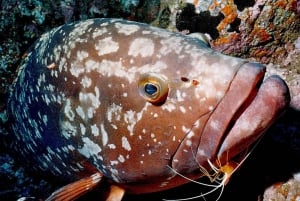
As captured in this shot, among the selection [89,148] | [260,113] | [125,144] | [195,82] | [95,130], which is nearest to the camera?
[260,113]

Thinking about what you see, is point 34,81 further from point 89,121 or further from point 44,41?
point 89,121

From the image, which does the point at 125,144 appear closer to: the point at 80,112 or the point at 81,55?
the point at 80,112

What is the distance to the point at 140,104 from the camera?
247cm

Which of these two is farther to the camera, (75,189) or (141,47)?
(75,189)

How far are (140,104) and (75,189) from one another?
0.95 metres

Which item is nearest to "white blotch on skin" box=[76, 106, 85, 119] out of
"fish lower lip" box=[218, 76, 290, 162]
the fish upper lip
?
the fish upper lip

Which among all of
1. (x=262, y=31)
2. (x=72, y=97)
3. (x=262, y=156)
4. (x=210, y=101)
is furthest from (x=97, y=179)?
(x=262, y=31)

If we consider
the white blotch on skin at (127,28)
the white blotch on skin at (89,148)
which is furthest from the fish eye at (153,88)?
the white blotch on skin at (89,148)

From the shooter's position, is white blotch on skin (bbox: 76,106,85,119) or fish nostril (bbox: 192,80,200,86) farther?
white blotch on skin (bbox: 76,106,85,119)

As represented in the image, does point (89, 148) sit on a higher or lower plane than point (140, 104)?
lower

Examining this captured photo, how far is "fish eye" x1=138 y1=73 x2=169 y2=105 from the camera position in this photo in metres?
2.36

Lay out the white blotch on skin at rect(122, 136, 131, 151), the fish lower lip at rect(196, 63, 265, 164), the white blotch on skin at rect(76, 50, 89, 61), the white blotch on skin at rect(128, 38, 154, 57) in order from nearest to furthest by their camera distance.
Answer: the fish lower lip at rect(196, 63, 265, 164) < the white blotch on skin at rect(128, 38, 154, 57) < the white blotch on skin at rect(122, 136, 131, 151) < the white blotch on skin at rect(76, 50, 89, 61)

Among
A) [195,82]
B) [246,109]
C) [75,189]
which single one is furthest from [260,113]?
[75,189]

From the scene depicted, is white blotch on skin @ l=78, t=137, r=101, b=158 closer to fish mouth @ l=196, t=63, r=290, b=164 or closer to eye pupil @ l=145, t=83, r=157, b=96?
eye pupil @ l=145, t=83, r=157, b=96
